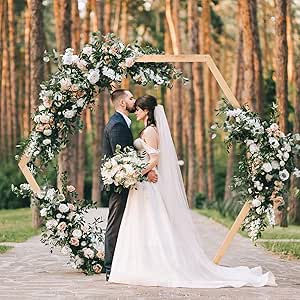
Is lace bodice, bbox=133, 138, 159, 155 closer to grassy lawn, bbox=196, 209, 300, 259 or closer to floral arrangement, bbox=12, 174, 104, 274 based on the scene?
floral arrangement, bbox=12, 174, 104, 274

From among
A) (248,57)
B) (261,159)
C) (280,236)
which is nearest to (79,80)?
(261,159)

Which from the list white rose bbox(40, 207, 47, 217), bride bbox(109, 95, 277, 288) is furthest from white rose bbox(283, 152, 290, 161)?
white rose bbox(40, 207, 47, 217)

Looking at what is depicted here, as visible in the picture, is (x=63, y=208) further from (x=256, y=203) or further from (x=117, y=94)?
(x=256, y=203)

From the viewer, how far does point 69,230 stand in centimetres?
1350

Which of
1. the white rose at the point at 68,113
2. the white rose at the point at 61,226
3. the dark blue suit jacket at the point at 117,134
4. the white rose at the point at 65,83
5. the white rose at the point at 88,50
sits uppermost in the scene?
the white rose at the point at 88,50

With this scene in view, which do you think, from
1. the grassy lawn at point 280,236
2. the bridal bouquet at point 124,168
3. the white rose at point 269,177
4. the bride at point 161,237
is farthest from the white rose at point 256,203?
the grassy lawn at point 280,236

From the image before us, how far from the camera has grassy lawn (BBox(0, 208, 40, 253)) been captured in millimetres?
19125

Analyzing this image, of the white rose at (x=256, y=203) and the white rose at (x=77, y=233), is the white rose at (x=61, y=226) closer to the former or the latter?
the white rose at (x=77, y=233)

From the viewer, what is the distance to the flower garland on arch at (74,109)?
13.0 metres

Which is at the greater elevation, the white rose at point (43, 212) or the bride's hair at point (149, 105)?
the bride's hair at point (149, 105)

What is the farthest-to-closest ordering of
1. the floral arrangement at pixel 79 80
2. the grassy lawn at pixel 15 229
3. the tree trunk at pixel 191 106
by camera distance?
the tree trunk at pixel 191 106, the grassy lawn at pixel 15 229, the floral arrangement at pixel 79 80

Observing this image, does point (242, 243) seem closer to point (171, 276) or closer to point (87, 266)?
point (87, 266)

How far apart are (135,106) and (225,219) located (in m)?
13.8

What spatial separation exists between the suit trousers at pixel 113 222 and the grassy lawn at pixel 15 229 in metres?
4.10
